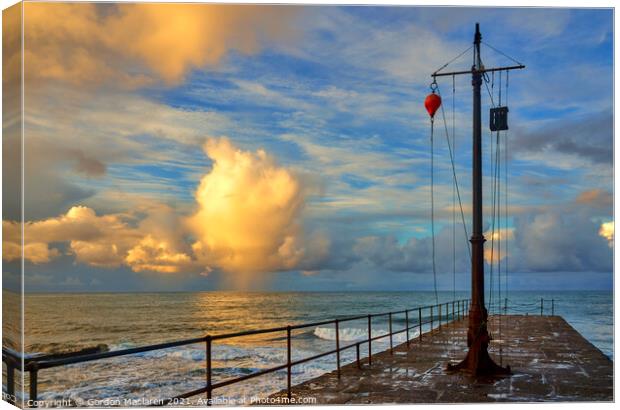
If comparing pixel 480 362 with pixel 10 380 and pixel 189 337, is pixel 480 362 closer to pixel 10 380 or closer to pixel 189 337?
pixel 10 380

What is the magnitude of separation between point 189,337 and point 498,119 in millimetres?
41750

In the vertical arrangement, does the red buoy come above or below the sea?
above

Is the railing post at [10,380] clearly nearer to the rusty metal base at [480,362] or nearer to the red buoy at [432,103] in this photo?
the rusty metal base at [480,362]

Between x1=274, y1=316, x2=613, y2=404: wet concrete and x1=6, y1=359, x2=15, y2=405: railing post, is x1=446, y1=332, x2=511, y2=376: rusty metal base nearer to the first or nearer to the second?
x1=274, y1=316, x2=613, y2=404: wet concrete

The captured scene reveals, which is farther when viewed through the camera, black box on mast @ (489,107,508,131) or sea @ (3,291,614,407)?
sea @ (3,291,614,407)

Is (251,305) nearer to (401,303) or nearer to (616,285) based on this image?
(401,303)

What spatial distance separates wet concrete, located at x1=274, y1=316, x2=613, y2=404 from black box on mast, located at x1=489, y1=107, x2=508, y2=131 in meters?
3.72

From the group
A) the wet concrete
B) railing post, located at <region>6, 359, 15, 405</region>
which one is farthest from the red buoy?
railing post, located at <region>6, 359, 15, 405</region>

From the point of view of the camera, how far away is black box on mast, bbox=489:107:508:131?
9037mm

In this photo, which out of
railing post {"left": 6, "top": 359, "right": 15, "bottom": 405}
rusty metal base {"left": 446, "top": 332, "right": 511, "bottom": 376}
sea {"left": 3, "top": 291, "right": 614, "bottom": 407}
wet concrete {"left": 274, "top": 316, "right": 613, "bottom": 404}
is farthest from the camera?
sea {"left": 3, "top": 291, "right": 614, "bottom": 407}

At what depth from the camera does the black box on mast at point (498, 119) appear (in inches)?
356

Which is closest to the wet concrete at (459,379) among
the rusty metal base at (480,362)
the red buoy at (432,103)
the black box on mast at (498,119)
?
the rusty metal base at (480,362)

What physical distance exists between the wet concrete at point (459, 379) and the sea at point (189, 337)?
1376mm

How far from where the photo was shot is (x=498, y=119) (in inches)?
358
